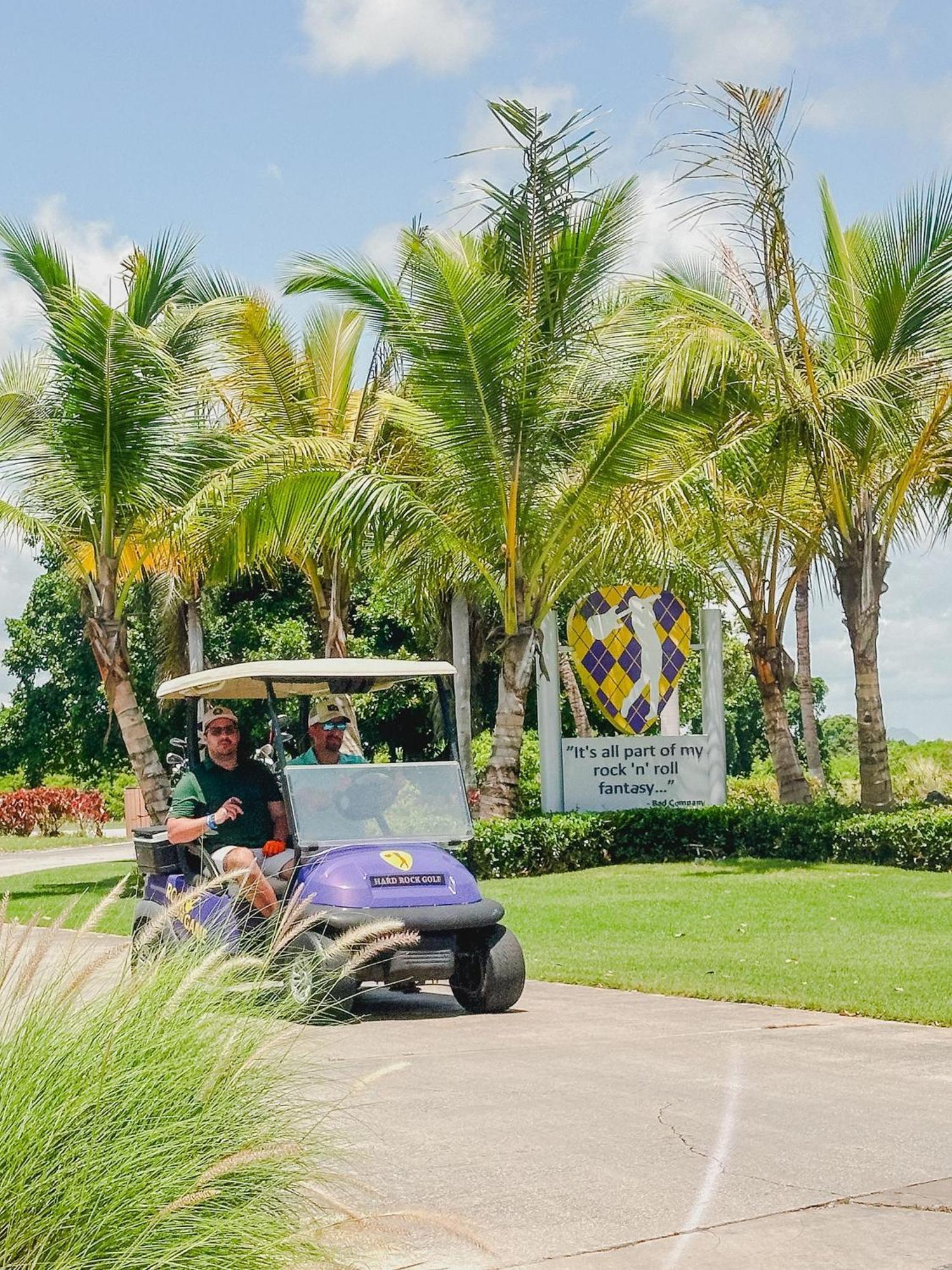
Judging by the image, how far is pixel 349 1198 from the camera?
5.04 meters

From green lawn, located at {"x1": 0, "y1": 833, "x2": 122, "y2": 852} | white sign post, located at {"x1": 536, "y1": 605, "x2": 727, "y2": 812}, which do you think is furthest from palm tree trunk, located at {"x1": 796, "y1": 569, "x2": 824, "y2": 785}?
green lawn, located at {"x1": 0, "y1": 833, "x2": 122, "y2": 852}

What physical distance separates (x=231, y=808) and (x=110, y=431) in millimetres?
9656

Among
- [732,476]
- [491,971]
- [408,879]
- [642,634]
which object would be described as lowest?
[491,971]

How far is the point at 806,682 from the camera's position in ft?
103

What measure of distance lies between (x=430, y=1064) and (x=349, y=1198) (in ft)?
7.72

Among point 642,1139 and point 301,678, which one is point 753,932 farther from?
point 642,1139

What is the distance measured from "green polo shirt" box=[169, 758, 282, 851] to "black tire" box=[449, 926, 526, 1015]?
141cm

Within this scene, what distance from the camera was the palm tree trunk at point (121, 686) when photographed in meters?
18.6

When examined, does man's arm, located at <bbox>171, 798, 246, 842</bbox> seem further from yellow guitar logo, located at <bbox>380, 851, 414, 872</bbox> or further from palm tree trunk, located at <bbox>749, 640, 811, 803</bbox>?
palm tree trunk, located at <bbox>749, 640, 811, 803</bbox>

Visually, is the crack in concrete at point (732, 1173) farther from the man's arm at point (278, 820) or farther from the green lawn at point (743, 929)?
the man's arm at point (278, 820)

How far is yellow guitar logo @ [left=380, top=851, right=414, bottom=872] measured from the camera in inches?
346

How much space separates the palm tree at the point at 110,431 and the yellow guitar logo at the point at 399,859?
1008cm

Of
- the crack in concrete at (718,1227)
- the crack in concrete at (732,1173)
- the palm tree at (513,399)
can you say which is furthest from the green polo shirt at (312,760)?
the palm tree at (513,399)

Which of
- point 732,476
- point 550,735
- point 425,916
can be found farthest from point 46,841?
point 425,916
